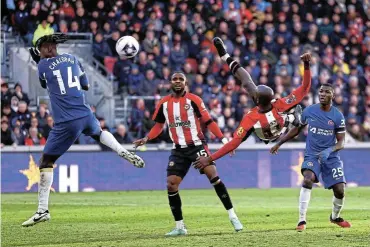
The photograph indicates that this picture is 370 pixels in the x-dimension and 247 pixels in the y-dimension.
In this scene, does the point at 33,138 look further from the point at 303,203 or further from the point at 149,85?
the point at 303,203

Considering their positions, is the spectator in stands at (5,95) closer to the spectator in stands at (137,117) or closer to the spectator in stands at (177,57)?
the spectator in stands at (137,117)

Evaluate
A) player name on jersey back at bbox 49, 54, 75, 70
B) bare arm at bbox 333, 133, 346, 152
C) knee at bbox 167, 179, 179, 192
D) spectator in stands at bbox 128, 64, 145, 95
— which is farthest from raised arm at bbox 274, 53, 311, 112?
spectator in stands at bbox 128, 64, 145, 95

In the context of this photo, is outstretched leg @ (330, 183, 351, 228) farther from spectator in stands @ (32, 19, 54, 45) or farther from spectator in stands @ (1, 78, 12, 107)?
spectator in stands @ (32, 19, 54, 45)

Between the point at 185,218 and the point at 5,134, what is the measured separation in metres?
8.80

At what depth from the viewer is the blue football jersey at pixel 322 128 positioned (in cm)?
1555

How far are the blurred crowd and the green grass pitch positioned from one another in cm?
358

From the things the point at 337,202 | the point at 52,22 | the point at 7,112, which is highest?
the point at 52,22

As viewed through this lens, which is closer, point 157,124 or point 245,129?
point 245,129

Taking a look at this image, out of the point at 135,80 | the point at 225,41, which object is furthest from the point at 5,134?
the point at 225,41

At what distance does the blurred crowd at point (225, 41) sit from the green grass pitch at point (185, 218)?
3578mm

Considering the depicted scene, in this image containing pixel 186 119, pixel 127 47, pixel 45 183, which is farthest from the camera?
pixel 127 47

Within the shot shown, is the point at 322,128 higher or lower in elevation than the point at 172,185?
higher

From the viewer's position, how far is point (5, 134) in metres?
25.5

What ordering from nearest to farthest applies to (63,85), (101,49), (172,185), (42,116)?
(63,85), (172,185), (42,116), (101,49)
